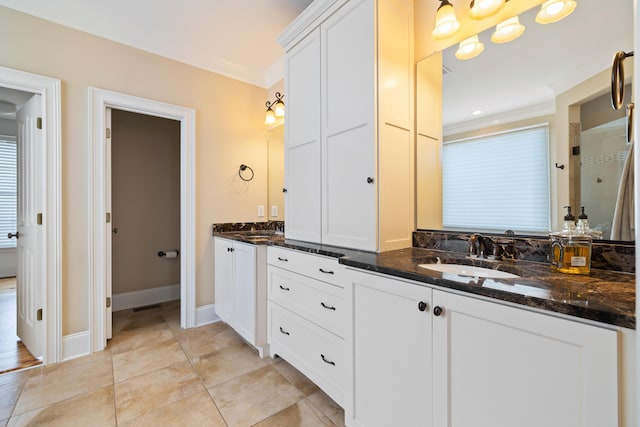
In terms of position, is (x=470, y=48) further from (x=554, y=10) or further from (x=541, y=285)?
(x=541, y=285)

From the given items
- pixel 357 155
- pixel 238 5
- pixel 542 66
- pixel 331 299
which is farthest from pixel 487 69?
pixel 238 5

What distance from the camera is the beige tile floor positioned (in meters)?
1.52

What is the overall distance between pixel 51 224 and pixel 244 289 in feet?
4.99

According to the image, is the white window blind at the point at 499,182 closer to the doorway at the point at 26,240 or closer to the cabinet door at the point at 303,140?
the cabinet door at the point at 303,140

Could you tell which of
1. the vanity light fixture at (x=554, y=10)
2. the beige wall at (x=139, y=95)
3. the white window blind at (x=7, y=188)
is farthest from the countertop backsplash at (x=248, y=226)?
the white window blind at (x=7, y=188)

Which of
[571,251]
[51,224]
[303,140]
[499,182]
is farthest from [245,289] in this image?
[571,251]

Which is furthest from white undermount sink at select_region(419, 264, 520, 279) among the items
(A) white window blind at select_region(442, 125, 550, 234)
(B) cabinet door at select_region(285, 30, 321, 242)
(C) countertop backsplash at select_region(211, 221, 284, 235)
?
(C) countertop backsplash at select_region(211, 221, 284, 235)

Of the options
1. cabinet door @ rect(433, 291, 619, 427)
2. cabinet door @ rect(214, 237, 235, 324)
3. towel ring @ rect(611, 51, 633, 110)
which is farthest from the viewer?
cabinet door @ rect(214, 237, 235, 324)

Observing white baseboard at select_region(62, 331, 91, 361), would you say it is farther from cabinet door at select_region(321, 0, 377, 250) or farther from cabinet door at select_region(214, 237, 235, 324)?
cabinet door at select_region(321, 0, 377, 250)

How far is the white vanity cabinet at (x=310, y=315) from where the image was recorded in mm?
1526

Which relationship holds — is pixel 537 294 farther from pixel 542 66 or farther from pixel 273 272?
pixel 273 272

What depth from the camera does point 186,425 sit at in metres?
1.47

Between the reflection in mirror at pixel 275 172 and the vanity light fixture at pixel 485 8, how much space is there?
6.42 ft

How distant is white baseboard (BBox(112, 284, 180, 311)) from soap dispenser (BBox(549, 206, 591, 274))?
151 inches
